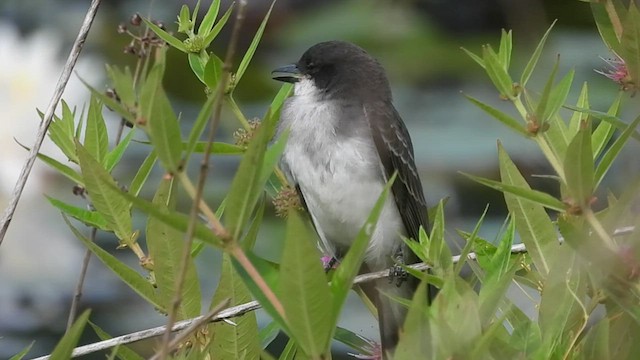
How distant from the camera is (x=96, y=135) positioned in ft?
4.04

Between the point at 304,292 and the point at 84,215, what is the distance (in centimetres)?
49

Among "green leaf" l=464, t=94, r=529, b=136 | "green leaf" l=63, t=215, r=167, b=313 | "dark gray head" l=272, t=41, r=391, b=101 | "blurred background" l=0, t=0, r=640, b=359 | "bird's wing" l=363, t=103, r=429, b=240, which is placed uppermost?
"green leaf" l=464, t=94, r=529, b=136

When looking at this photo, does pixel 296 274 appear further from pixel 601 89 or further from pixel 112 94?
pixel 601 89

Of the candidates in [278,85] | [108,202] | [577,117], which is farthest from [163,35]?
[278,85]

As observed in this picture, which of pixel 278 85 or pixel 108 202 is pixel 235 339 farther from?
pixel 278 85

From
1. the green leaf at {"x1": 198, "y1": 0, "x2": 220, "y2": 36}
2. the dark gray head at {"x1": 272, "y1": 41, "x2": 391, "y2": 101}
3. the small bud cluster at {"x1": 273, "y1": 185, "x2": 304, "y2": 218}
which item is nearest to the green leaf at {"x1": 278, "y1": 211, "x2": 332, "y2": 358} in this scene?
the green leaf at {"x1": 198, "y1": 0, "x2": 220, "y2": 36}

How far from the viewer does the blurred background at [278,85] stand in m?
2.83

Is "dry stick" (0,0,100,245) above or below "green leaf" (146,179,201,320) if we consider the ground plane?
above

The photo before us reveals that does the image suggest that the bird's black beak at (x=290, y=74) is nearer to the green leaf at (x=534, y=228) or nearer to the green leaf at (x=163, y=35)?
the green leaf at (x=163, y=35)

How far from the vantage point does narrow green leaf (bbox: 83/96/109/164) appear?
120 cm

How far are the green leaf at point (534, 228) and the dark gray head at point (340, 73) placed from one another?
3.58 ft

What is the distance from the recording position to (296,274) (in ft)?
2.50

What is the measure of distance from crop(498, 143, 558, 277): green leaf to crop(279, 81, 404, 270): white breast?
966mm

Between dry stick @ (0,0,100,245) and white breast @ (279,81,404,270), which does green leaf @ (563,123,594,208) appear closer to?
dry stick @ (0,0,100,245)
